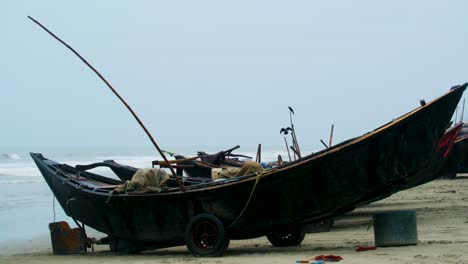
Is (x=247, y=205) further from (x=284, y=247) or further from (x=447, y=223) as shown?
(x=447, y=223)

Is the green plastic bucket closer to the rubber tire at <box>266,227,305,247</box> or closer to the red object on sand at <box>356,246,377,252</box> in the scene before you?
the red object on sand at <box>356,246,377,252</box>

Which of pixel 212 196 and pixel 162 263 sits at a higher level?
pixel 212 196

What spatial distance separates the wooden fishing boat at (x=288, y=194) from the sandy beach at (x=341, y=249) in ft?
0.97

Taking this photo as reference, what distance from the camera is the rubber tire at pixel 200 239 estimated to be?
7840mm

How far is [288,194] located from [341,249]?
100 centimetres

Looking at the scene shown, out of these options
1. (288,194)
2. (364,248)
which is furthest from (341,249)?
(288,194)

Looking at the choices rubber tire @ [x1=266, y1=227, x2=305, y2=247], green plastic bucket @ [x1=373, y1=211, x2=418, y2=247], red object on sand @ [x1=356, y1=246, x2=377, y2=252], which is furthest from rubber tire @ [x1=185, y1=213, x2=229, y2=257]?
green plastic bucket @ [x1=373, y1=211, x2=418, y2=247]

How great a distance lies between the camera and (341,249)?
316 inches

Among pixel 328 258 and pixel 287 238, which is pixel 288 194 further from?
pixel 287 238

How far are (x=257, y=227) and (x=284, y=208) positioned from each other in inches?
16.1

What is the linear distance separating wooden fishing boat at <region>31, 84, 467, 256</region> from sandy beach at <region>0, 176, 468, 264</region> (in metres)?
0.30

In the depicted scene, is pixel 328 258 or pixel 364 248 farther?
pixel 364 248

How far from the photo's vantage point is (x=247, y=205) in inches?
308

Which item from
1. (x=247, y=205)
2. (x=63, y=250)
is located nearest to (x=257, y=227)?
(x=247, y=205)
